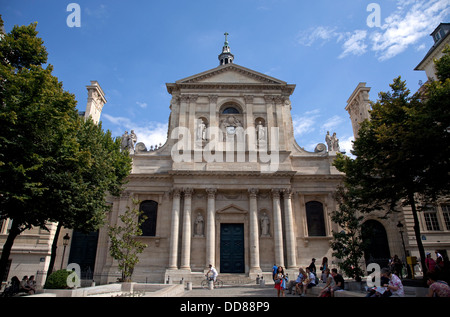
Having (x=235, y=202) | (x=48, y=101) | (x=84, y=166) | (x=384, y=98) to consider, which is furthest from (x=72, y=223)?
(x=384, y=98)

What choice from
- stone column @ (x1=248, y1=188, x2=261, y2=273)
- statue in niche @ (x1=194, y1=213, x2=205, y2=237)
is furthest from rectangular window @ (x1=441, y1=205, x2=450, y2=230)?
statue in niche @ (x1=194, y1=213, x2=205, y2=237)

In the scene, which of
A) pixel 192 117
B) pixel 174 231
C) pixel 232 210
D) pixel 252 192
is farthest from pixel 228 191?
pixel 192 117

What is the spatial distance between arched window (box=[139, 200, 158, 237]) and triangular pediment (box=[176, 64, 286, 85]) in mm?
13815

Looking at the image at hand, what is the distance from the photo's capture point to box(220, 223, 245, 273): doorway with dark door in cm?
2652

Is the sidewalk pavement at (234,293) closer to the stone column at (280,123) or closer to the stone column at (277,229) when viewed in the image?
the stone column at (277,229)

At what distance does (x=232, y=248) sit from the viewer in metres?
27.2

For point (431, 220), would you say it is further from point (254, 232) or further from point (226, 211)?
point (226, 211)

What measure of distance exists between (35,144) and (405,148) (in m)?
18.9

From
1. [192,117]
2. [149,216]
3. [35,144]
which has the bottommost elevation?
[149,216]

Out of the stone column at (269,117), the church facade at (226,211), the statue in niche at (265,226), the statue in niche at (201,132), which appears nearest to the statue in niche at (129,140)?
the church facade at (226,211)

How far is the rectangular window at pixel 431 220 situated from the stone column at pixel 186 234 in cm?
Answer: 2233

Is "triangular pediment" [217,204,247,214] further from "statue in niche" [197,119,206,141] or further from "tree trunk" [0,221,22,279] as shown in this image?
"tree trunk" [0,221,22,279]

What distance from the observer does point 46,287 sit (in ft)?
46.8

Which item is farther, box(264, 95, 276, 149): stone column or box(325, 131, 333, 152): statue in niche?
box(264, 95, 276, 149): stone column
